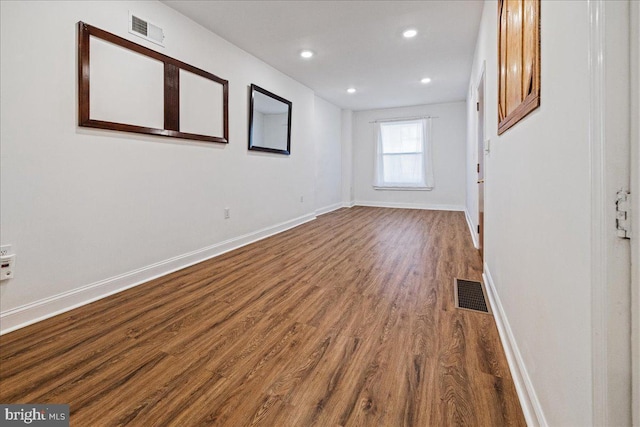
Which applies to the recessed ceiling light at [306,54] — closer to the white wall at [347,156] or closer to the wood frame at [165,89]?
the wood frame at [165,89]

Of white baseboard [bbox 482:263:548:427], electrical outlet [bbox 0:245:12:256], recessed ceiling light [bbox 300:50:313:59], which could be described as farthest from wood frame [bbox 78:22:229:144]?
white baseboard [bbox 482:263:548:427]

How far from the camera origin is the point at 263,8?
9.46 feet

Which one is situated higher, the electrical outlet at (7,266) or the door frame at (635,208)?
the door frame at (635,208)

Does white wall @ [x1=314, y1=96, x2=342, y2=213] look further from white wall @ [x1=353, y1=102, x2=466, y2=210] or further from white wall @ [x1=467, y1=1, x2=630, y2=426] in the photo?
white wall @ [x1=467, y1=1, x2=630, y2=426]

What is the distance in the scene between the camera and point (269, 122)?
171 inches

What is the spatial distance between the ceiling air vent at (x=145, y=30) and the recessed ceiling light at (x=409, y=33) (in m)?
2.51

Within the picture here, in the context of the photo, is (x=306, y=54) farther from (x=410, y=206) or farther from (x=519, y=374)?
(x=410, y=206)

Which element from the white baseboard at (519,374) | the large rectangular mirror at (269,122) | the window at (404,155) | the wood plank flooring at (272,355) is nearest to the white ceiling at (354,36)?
the large rectangular mirror at (269,122)

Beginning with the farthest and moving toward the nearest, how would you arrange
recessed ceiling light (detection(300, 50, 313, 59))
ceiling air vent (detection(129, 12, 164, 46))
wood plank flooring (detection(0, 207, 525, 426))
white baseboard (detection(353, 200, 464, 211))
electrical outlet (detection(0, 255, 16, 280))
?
white baseboard (detection(353, 200, 464, 211)) → recessed ceiling light (detection(300, 50, 313, 59)) → ceiling air vent (detection(129, 12, 164, 46)) → electrical outlet (detection(0, 255, 16, 280)) → wood plank flooring (detection(0, 207, 525, 426))

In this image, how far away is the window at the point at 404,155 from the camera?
7246mm

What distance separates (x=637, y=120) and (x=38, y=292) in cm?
288

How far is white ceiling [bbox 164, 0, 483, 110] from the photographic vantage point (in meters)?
2.88

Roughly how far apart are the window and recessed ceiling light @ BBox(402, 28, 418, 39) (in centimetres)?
393

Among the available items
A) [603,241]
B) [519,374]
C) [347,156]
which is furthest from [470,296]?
[347,156]
